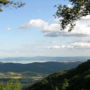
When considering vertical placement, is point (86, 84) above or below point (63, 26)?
below

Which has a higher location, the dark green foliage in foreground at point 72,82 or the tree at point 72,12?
the tree at point 72,12

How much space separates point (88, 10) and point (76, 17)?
86.7 inches

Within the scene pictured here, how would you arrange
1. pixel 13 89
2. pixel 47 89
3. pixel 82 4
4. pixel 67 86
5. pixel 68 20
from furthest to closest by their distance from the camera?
pixel 13 89 → pixel 47 89 → pixel 67 86 → pixel 68 20 → pixel 82 4

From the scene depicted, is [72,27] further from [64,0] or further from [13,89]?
[13,89]

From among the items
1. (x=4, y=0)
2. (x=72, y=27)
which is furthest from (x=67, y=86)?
(x=4, y=0)

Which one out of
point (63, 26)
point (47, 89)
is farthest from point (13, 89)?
point (63, 26)

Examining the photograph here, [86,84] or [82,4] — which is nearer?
[82,4]

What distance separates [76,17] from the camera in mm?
30891

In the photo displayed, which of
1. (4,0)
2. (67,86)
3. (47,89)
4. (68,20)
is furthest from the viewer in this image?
(47,89)

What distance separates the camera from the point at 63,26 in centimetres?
3216

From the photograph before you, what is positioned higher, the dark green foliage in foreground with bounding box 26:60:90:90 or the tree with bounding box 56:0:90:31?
the tree with bounding box 56:0:90:31

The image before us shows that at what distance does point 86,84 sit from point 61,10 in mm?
14557

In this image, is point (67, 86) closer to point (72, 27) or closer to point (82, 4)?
point (72, 27)

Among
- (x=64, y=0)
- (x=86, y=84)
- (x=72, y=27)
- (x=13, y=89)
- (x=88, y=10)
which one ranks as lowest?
(x=13, y=89)
